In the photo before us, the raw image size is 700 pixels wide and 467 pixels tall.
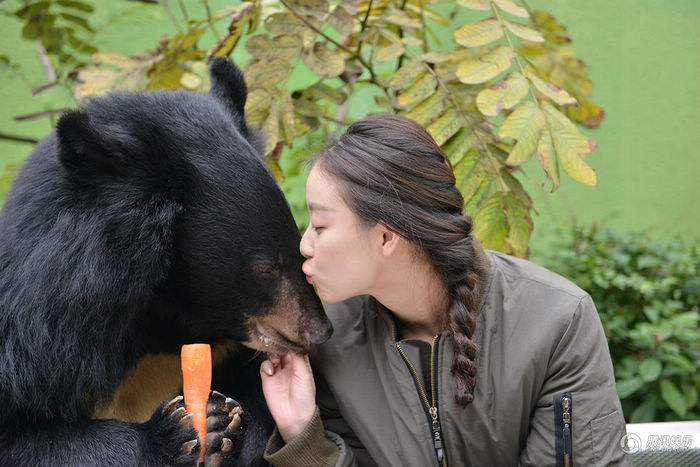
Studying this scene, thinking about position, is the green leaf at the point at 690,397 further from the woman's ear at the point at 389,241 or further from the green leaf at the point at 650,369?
the woman's ear at the point at 389,241

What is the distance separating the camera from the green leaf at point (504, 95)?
2199mm

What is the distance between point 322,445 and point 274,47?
4.71 feet

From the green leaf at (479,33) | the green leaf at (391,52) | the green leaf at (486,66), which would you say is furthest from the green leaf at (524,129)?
the green leaf at (391,52)

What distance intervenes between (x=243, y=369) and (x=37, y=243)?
753mm

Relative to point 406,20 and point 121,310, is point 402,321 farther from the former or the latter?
point 406,20

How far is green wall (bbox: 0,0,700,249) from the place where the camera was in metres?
4.86

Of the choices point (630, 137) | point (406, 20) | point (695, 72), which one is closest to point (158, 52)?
point (406, 20)

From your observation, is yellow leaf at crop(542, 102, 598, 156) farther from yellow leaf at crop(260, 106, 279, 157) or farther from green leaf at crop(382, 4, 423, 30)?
yellow leaf at crop(260, 106, 279, 157)

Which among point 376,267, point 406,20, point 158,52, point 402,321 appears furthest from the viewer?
point 158,52

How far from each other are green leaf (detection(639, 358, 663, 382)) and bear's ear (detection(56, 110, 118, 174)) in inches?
94.3

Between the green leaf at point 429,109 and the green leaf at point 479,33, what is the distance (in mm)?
212

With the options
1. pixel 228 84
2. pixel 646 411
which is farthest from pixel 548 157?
pixel 646 411

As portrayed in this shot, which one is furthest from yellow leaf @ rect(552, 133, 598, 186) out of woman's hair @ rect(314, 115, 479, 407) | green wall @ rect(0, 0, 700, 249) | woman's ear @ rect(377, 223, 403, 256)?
green wall @ rect(0, 0, 700, 249)

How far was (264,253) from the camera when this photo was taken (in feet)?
6.25
